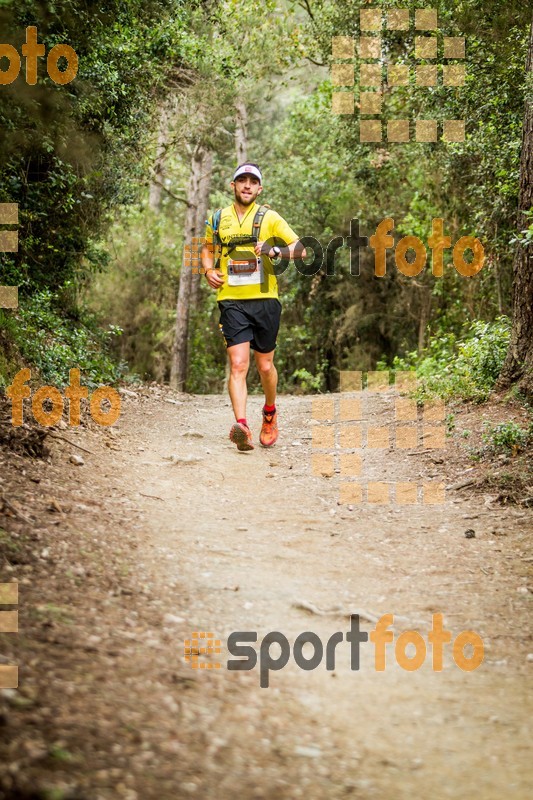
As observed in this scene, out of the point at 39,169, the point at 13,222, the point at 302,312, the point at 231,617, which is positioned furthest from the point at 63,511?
the point at 302,312

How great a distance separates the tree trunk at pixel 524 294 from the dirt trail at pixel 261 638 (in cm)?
210

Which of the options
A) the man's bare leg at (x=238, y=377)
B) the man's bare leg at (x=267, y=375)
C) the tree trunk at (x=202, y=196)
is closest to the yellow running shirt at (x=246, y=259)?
the man's bare leg at (x=238, y=377)

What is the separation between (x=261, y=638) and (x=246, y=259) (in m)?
4.61

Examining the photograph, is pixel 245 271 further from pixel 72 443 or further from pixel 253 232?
pixel 72 443

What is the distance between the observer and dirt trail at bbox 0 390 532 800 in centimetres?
238

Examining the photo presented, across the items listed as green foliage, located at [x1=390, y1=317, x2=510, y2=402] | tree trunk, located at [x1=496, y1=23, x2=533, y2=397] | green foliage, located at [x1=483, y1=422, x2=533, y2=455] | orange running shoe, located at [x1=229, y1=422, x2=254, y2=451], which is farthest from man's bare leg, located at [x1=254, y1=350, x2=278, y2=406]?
tree trunk, located at [x1=496, y1=23, x2=533, y2=397]

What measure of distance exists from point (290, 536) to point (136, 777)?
297cm

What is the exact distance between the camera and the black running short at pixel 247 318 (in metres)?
7.46

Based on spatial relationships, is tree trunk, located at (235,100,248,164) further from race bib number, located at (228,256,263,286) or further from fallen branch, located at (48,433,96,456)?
fallen branch, located at (48,433,96,456)

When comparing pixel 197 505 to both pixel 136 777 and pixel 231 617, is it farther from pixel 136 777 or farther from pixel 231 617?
pixel 136 777

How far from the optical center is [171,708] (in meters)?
2.66

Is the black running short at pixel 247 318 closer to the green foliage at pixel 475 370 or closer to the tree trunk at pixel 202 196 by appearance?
the green foliage at pixel 475 370

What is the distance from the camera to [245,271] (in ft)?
24.3

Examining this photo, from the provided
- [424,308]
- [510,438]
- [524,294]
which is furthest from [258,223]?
[424,308]
